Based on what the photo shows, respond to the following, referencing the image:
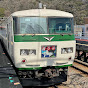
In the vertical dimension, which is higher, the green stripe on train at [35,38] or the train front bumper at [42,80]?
the green stripe on train at [35,38]

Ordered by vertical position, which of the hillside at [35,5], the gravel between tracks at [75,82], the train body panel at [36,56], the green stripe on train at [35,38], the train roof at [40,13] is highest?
the hillside at [35,5]

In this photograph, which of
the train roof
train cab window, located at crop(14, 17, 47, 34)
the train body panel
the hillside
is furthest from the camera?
the hillside

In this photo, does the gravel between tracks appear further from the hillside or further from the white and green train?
the hillside

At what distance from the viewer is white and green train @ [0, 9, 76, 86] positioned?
6207mm

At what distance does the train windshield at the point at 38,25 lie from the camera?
6277 millimetres

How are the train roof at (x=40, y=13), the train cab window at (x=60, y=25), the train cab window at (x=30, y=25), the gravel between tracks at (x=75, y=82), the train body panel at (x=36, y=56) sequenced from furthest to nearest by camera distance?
the gravel between tracks at (x=75, y=82) < the train cab window at (x=60, y=25) < the train roof at (x=40, y=13) < the train cab window at (x=30, y=25) < the train body panel at (x=36, y=56)

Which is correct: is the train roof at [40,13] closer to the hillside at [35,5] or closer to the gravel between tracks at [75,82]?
the gravel between tracks at [75,82]

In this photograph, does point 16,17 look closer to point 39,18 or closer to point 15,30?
point 15,30

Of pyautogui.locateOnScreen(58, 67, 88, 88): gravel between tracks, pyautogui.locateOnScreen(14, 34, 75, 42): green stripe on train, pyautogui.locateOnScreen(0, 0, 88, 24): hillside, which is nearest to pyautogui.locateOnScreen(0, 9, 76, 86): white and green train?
pyautogui.locateOnScreen(14, 34, 75, 42): green stripe on train

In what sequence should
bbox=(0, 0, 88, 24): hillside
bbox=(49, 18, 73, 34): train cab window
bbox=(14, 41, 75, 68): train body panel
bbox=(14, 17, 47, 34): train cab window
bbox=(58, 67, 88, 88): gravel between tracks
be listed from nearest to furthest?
1. bbox=(14, 41, 75, 68): train body panel
2. bbox=(14, 17, 47, 34): train cab window
3. bbox=(49, 18, 73, 34): train cab window
4. bbox=(58, 67, 88, 88): gravel between tracks
5. bbox=(0, 0, 88, 24): hillside

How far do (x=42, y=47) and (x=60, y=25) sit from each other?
4.28 ft

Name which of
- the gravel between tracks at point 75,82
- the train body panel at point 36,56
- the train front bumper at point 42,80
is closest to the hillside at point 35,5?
the gravel between tracks at point 75,82

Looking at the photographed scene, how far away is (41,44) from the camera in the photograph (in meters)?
6.26

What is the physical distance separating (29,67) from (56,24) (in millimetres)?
2188
